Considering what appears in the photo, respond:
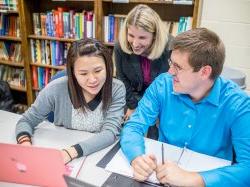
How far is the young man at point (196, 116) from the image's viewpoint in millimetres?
1006

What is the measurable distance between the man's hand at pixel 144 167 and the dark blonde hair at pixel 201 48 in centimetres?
42

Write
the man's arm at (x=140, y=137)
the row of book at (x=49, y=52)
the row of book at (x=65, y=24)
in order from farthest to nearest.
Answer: the row of book at (x=49, y=52) < the row of book at (x=65, y=24) < the man's arm at (x=140, y=137)

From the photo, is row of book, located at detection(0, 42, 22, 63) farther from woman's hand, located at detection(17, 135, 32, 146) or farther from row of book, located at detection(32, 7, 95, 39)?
woman's hand, located at detection(17, 135, 32, 146)

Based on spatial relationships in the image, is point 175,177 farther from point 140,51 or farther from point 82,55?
point 140,51

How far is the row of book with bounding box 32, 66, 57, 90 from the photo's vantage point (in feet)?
10.4

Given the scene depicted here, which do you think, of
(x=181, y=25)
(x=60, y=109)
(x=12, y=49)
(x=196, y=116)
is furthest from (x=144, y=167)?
(x=12, y=49)

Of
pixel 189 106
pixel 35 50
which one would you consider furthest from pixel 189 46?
pixel 35 50

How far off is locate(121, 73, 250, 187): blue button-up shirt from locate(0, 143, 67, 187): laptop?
32 centimetres

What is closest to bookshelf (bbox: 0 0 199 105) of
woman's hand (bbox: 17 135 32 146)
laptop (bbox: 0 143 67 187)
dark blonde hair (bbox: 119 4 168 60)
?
dark blonde hair (bbox: 119 4 168 60)

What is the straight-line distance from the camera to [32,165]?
0.94 m

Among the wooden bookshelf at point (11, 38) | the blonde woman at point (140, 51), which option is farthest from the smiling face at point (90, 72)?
the wooden bookshelf at point (11, 38)

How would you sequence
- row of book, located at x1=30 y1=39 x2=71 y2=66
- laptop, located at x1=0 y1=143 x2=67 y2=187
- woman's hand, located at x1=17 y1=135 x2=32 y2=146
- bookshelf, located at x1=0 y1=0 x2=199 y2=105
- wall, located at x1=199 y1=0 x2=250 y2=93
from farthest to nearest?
row of book, located at x1=30 y1=39 x2=71 y2=66 → bookshelf, located at x1=0 y1=0 x2=199 y2=105 → wall, located at x1=199 y1=0 x2=250 y2=93 → woman's hand, located at x1=17 y1=135 x2=32 y2=146 → laptop, located at x1=0 y1=143 x2=67 y2=187

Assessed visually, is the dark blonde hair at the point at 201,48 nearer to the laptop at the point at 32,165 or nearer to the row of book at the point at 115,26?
the laptop at the point at 32,165

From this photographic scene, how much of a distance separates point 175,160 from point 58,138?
556 mm
